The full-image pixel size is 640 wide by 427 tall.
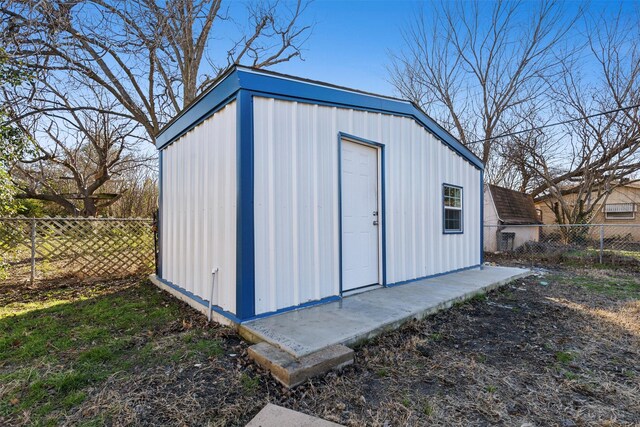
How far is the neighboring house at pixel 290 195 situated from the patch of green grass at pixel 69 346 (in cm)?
61

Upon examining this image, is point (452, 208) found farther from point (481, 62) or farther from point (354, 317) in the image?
→ point (481, 62)

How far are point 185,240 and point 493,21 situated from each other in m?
14.3

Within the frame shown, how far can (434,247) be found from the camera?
17.7 feet

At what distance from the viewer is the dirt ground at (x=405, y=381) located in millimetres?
1859

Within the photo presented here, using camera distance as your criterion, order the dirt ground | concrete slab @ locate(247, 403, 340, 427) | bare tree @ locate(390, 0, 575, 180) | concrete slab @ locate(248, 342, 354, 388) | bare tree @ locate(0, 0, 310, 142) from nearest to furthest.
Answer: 1. concrete slab @ locate(247, 403, 340, 427)
2. the dirt ground
3. concrete slab @ locate(248, 342, 354, 388)
4. bare tree @ locate(0, 0, 310, 142)
5. bare tree @ locate(390, 0, 575, 180)

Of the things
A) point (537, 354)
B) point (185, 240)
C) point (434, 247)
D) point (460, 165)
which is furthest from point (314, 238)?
point (460, 165)

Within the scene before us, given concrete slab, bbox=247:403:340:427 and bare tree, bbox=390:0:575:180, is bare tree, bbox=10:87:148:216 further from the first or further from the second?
bare tree, bbox=390:0:575:180

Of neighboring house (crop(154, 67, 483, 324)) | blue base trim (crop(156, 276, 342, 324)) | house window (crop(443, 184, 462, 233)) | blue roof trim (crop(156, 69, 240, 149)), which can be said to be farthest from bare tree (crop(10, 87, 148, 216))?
house window (crop(443, 184, 462, 233))

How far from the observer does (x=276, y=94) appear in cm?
329

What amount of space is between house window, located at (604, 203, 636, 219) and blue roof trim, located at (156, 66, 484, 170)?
1758cm

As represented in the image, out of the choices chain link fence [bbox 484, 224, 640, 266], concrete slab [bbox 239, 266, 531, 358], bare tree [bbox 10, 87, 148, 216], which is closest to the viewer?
concrete slab [bbox 239, 266, 531, 358]

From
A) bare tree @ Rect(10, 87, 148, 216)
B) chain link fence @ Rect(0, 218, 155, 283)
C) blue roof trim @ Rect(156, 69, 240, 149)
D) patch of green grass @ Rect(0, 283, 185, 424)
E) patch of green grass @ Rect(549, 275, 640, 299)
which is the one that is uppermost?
bare tree @ Rect(10, 87, 148, 216)

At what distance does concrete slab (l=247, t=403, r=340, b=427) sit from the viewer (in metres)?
1.74

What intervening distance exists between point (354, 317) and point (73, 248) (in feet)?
18.5
